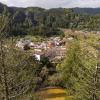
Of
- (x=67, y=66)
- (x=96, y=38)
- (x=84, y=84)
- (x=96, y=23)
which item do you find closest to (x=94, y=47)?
(x=96, y=38)

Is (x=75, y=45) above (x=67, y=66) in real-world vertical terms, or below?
above

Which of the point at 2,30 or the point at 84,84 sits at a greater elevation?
the point at 2,30

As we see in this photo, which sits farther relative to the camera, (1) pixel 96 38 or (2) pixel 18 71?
(1) pixel 96 38

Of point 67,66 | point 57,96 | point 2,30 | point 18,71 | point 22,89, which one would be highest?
point 2,30

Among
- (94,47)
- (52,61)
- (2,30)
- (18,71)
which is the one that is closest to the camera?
(2,30)

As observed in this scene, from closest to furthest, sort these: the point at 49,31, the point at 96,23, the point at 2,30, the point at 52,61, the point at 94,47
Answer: the point at 2,30 < the point at 94,47 < the point at 52,61 < the point at 49,31 < the point at 96,23

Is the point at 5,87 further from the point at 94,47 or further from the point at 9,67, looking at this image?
the point at 94,47

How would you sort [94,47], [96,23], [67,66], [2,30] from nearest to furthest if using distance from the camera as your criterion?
[2,30]
[94,47]
[67,66]
[96,23]

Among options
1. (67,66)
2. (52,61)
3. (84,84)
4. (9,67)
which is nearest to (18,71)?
(9,67)

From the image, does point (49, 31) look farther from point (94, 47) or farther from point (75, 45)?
point (94, 47)
